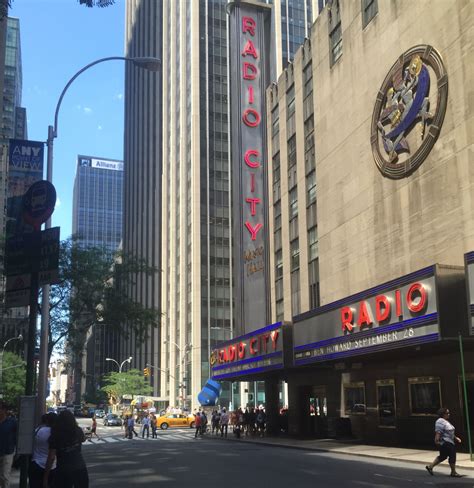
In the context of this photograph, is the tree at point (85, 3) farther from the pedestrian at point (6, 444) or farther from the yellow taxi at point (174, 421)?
the yellow taxi at point (174, 421)

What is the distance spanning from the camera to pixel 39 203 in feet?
40.3

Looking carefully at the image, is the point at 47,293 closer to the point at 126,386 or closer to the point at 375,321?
the point at 375,321

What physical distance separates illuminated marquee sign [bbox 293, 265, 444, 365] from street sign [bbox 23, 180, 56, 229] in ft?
42.3

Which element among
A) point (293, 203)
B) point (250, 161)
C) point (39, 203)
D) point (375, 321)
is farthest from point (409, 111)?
point (250, 161)

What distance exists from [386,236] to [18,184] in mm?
17031

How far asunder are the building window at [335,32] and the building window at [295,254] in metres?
10.6

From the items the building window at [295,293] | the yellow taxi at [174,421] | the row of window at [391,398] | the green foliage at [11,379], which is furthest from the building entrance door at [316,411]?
the green foliage at [11,379]

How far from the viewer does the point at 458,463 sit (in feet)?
62.2

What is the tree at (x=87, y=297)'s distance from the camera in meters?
30.5

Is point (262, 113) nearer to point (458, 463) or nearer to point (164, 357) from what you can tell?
point (458, 463)

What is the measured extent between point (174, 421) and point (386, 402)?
117ft

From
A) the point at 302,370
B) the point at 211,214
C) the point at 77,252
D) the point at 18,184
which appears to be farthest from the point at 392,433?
the point at 211,214

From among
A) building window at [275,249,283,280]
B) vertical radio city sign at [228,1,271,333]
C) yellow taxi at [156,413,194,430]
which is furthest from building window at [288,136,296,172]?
yellow taxi at [156,413,194,430]

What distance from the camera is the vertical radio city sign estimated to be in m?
45.1
